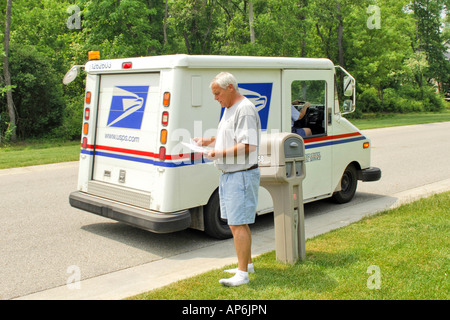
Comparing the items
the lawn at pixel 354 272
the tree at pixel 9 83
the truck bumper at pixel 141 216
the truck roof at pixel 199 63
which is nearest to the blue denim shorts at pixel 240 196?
the lawn at pixel 354 272

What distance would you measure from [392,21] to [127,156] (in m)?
35.5

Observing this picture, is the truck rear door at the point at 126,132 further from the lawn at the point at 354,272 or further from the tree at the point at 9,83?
the tree at the point at 9,83

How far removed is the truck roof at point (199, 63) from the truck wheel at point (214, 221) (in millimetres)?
1585

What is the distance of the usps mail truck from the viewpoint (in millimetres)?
5625

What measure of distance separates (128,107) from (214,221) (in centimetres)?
180

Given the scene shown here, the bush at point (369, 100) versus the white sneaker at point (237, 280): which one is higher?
the bush at point (369, 100)

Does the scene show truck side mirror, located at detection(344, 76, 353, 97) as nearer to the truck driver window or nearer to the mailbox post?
the truck driver window

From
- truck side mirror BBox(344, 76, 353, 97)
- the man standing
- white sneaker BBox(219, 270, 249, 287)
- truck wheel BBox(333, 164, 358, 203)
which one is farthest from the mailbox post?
truck wheel BBox(333, 164, 358, 203)

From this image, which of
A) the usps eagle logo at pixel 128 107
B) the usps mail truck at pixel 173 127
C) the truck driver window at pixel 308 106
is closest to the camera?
the usps mail truck at pixel 173 127

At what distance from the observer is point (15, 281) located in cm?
491

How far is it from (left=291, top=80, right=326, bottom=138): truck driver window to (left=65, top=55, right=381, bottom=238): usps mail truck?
15mm

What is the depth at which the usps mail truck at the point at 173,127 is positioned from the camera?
562 centimetres
